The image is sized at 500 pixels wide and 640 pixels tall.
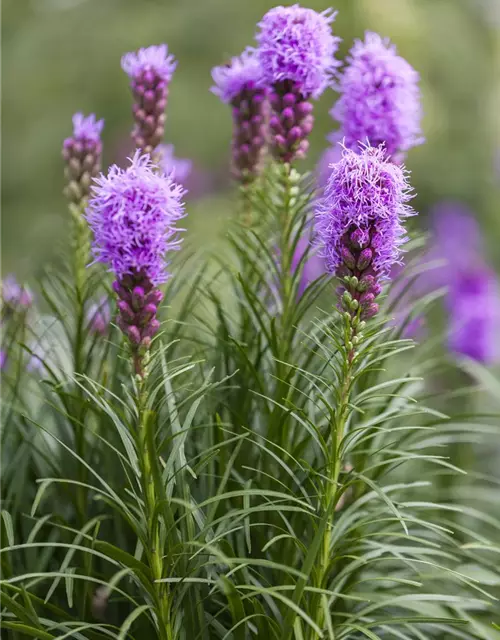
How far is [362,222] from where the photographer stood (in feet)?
3.43

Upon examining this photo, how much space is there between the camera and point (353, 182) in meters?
1.03

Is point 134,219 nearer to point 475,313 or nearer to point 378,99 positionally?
point 378,99

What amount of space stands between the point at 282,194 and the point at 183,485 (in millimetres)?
586

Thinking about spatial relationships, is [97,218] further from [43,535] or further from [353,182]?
[43,535]

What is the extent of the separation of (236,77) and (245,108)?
7cm

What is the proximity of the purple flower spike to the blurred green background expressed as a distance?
176 inches

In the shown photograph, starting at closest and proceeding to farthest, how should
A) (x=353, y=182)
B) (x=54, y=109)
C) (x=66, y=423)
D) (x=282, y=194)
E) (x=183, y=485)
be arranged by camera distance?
1. (x=353, y=182)
2. (x=183, y=485)
3. (x=282, y=194)
4. (x=66, y=423)
5. (x=54, y=109)

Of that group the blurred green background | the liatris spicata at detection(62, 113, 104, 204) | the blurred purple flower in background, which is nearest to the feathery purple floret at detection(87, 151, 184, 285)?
the liatris spicata at detection(62, 113, 104, 204)

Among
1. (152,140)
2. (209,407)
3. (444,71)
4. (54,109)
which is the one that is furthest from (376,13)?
(209,407)

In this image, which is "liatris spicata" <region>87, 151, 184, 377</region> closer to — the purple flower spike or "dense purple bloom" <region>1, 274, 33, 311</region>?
the purple flower spike

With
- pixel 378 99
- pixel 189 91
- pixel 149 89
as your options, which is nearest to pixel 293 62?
pixel 378 99

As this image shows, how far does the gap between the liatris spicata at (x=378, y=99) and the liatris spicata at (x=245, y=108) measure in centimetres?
20

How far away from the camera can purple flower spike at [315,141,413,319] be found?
1.03 metres

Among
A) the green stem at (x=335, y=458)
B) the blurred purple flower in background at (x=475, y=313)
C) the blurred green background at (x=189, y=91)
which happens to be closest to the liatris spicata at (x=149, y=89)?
the green stem at (x=335, y=458)
